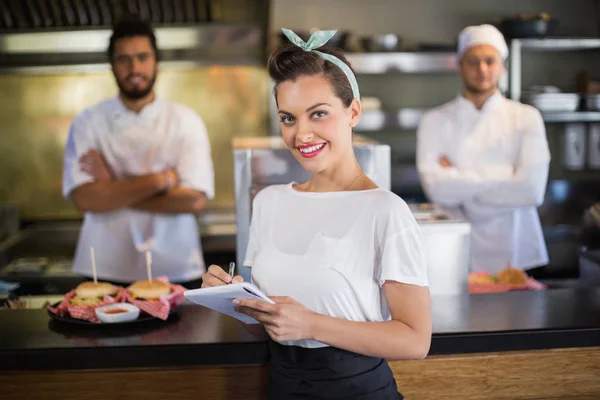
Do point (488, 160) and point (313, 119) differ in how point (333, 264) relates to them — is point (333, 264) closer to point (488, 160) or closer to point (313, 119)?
point (313, 119)

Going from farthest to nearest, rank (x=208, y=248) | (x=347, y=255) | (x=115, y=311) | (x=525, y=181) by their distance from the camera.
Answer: (x=208, y=248), (x=525, y=181), (x=115, y=311), (x=347, y=255)

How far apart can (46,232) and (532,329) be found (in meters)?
3.45

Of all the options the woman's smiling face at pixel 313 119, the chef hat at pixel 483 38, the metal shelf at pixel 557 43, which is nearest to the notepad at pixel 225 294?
the woman's smiling face at pixel 313 119

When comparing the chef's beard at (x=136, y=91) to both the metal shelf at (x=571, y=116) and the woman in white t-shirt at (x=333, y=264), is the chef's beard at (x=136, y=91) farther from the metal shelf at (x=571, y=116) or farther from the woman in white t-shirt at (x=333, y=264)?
the metal shelf at (x=571, y=116)

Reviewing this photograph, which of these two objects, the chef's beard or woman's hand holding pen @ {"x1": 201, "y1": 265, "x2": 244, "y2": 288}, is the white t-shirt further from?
the chef's beard

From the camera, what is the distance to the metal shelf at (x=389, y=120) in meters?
5.04

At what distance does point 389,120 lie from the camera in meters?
5.10

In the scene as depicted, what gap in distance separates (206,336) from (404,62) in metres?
3.31

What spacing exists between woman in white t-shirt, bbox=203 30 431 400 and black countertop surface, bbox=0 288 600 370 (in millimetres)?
288

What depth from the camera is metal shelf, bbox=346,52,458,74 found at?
5.00 m

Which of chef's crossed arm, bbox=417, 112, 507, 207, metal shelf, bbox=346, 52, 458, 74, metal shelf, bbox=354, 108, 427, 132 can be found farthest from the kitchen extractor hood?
chef's crossed arm, bbox=417, 112, 507, 207

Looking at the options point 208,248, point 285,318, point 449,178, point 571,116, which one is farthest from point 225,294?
point 571,116

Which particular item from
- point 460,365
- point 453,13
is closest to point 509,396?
point 460,365

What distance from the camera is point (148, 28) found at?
146 inches
